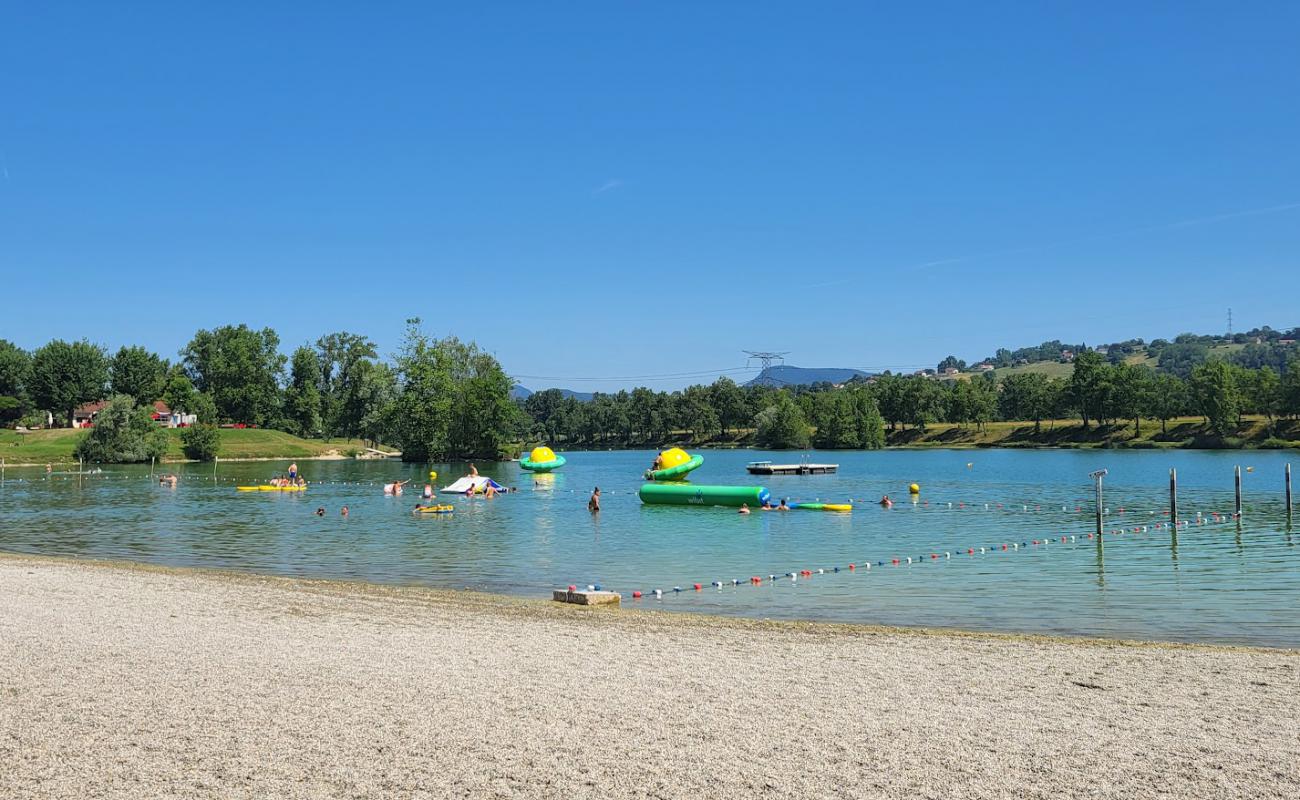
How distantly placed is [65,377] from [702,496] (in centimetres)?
11401

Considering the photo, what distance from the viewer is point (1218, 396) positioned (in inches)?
5202

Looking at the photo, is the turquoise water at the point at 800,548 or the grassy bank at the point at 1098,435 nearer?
the turquoise water at the point at 800,548

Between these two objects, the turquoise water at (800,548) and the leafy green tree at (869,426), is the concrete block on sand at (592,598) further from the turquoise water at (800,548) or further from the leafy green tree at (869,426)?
the leafy green tree at (869,426)

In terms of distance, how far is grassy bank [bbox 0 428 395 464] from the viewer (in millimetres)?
104500

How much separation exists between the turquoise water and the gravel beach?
4617 millimetres

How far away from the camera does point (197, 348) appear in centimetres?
16100

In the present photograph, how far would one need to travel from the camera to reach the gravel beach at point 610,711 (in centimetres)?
896

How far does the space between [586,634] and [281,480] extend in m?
55.8

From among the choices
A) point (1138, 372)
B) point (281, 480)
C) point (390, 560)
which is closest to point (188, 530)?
point (390, 560)

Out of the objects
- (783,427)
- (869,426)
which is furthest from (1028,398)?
(783,427)

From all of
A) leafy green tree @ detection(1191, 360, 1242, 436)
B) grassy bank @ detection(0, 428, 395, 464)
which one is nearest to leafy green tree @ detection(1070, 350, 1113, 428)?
leafy green tree @ detection(1191, 360, 1242, 436)

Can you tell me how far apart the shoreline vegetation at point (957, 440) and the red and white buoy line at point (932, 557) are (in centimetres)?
8826

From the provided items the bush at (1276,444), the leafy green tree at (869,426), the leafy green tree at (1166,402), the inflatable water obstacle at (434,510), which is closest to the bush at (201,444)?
the inflatable water obstacle at (434,510)

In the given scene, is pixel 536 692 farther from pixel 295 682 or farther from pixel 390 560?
pixel 390 560
